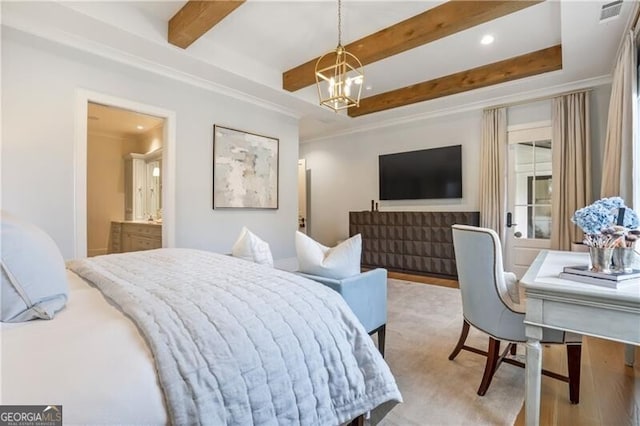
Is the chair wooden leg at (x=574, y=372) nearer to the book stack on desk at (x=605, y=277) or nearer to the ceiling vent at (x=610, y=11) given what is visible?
the book stack on desk at (x=605, y=277)

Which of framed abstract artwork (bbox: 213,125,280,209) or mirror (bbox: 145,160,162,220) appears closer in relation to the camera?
framed abstract artwork (bbox: 213,125,280,209)

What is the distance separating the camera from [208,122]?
13.4 feet

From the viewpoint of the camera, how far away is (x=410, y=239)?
17.1ft

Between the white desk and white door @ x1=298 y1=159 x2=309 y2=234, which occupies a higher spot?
white door @ x1=298 y1=159 x2=309 y2=234

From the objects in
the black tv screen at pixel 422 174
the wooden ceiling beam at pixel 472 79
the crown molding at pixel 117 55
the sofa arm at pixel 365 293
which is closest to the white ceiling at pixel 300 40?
the crown molding at pixel 117 55

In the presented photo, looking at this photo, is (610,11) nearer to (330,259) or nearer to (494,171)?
(494,171)

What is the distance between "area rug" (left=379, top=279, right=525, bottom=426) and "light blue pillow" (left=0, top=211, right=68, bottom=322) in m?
1.54

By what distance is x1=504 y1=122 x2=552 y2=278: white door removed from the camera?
14.1 feet

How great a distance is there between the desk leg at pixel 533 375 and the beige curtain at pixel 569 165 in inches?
131

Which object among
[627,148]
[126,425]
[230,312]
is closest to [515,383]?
[230,312]

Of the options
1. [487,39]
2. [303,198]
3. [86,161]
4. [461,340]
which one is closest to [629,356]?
[461,340]

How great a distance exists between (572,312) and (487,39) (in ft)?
10.6

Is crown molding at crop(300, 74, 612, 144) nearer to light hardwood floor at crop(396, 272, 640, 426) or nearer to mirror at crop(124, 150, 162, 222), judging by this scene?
light hardwood floor at crop(396, 272, 640, 426)

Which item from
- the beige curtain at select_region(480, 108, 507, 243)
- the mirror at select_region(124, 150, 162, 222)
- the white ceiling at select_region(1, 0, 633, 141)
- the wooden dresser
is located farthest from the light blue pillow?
the mirror at select_region(124, 150, 162, 222)
